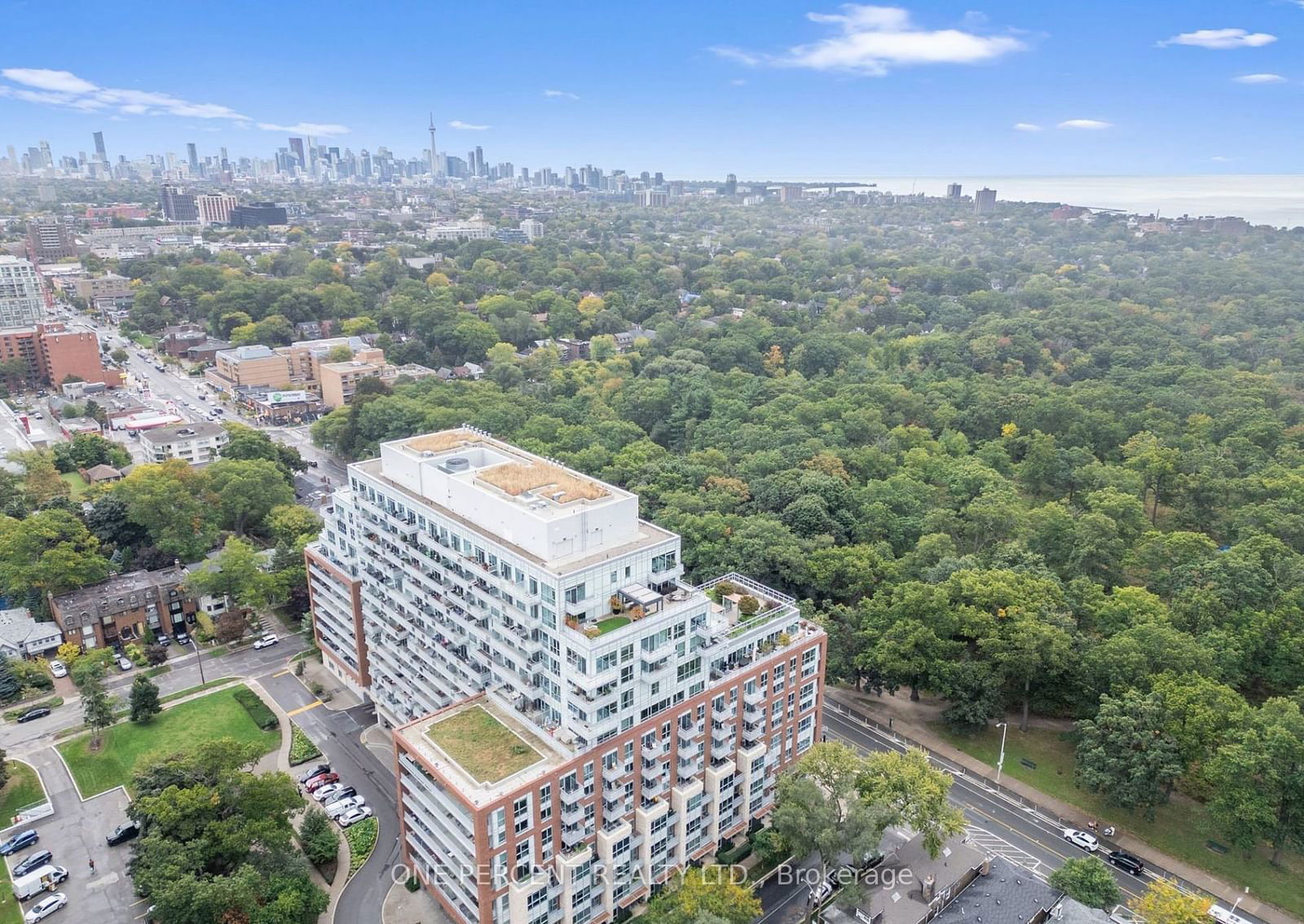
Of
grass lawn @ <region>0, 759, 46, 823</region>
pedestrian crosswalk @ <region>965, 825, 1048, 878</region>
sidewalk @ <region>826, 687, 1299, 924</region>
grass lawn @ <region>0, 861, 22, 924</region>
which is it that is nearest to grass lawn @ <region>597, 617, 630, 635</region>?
pedestrian crosswalk @ <region>965, 825, 1048, 878</region>

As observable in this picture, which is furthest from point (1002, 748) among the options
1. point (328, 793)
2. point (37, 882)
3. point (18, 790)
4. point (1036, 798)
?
point (18, 790)

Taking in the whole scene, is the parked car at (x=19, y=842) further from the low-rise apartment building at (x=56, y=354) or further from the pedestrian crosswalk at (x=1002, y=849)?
the low-rise apartment building at (x=56, y=354)

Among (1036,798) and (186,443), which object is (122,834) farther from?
(186,443)

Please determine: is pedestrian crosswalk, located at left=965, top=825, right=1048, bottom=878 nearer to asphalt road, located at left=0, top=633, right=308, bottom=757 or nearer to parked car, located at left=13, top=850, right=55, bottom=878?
parked car, located at left=13, top=850, right=55, bottom=878

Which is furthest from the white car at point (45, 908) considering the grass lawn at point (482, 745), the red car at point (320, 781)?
the grass lawn at point (482, 745)

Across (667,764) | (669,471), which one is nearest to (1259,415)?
(669,471)
